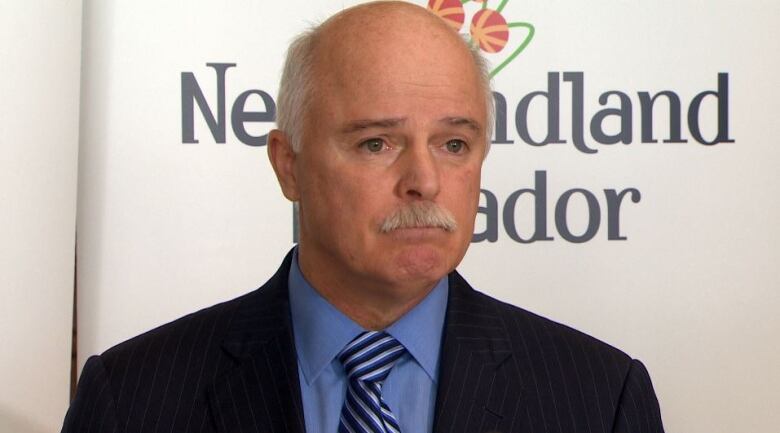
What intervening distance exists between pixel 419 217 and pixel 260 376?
31 centimetres

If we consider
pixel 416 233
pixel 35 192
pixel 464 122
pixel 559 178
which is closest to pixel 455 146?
pixel 464 122

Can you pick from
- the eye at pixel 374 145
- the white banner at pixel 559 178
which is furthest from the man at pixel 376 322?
the white banner at pixel 559 178

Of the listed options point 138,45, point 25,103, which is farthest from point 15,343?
point 138,45

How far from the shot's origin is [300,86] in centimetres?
167

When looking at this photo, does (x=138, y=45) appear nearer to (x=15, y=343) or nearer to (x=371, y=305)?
(x=15, y=343)

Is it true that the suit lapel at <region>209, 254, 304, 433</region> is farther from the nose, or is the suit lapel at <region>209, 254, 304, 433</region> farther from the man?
the nose

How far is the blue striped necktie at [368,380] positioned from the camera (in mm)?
1549

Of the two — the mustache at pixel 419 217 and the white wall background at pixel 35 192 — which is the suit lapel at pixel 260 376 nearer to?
the mustache at pixel 419 217

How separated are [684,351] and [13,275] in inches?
51.5

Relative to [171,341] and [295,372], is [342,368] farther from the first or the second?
[171,341]

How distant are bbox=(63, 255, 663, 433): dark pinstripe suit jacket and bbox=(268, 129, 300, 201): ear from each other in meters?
0.14

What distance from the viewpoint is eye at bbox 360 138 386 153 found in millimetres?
1579

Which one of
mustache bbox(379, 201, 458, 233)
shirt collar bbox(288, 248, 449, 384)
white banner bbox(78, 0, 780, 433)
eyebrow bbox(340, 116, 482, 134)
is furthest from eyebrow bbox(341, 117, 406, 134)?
white banner bbox(78, 0, 780, 433)

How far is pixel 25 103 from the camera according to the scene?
7.23ft
